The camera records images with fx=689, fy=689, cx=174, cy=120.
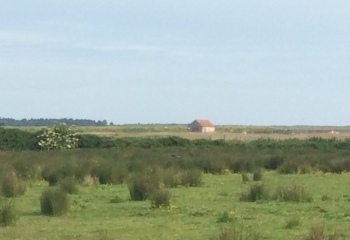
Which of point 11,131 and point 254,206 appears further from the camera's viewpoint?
point 11,131

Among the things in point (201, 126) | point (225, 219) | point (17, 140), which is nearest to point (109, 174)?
point (225, 219)

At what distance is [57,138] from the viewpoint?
172 ft

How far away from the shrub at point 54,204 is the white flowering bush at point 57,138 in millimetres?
35882

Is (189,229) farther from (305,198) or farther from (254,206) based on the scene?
(305,198)

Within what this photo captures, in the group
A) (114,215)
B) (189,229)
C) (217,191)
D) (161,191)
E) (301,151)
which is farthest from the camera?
(301,151)

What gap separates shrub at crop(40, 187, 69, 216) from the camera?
15938mm

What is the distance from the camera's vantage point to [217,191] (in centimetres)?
2181

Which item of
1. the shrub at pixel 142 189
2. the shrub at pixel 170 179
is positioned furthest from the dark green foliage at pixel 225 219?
the shrub at pixel 170 179

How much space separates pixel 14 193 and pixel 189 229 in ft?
26.5

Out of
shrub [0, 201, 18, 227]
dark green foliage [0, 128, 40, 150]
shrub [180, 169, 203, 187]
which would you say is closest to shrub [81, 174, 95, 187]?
shrub [180, 169, 203, 187]

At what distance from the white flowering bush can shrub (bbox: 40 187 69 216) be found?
118 feet

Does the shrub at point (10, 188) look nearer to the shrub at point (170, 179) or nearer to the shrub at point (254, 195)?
the shrub at point (170, 179)

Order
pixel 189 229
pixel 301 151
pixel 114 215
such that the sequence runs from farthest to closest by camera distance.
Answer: pixel 301 151, pixel 114 215, pixel 189 229

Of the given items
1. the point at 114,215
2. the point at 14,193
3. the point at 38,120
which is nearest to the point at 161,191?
the point at 114,215
